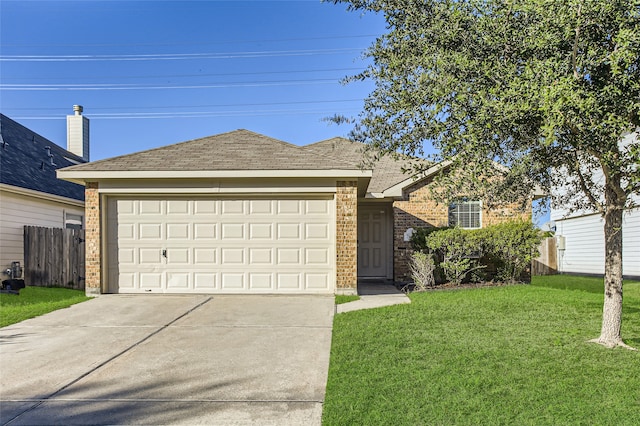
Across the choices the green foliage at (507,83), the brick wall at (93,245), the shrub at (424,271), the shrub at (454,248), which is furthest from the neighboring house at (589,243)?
the brick wall at (93,245)

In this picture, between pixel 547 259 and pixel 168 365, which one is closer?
pixel 168 365

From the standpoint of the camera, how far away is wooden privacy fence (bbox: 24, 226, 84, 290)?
41.6ft

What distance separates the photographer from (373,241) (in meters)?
14.7

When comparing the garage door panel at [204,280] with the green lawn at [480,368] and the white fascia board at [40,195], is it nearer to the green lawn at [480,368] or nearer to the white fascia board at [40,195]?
the green lawn at [480,368]

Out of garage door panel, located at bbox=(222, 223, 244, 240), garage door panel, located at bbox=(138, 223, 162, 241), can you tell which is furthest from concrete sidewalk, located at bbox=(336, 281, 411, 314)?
garage door panel, located at bbox=(138, 223, 162, 241)

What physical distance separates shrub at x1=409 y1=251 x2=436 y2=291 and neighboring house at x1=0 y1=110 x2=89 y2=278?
10.7 meters

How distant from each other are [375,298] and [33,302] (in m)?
7.59

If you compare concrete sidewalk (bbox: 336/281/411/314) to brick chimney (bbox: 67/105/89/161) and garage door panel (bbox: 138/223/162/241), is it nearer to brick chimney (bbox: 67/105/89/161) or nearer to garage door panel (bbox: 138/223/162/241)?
garage door panel (bbox: 138/223/162/241)

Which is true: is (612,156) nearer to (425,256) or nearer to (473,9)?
→ (473,9)

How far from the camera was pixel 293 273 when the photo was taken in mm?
10758

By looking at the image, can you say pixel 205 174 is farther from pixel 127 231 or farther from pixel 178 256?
pixel 127 231

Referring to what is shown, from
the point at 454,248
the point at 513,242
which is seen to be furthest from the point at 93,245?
the point at 513,242

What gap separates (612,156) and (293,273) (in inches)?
283

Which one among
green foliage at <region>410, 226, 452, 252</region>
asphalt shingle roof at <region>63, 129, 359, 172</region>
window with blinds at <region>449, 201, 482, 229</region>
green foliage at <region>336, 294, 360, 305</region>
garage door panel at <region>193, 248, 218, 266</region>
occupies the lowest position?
green foliage at <region>336, 294, 360, 305</region>
